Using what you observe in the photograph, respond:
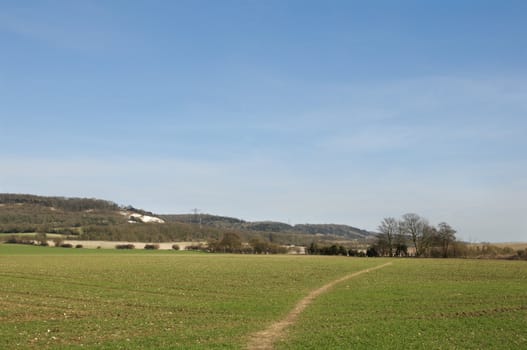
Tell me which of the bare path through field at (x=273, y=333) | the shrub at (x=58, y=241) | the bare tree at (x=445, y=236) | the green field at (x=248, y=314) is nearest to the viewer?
the bare path through field at (x=273, y=333)

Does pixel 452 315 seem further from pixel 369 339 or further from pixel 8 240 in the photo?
pixel 8 240

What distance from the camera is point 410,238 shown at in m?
130

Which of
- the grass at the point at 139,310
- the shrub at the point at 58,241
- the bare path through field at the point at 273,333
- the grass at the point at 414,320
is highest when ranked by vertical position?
the shrub at the point at 58,241

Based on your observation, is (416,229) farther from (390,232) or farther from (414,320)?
(414,320)

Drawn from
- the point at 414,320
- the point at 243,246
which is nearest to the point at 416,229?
the point at 243,246

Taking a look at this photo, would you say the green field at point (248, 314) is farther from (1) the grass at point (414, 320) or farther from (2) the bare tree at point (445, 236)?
(2) the bare tree at point (445, 236)

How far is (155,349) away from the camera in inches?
679

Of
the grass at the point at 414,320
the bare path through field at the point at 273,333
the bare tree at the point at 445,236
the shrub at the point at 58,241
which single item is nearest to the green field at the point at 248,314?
the grass at the point at 414,320

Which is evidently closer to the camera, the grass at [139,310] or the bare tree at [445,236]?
the grass at [139,310]

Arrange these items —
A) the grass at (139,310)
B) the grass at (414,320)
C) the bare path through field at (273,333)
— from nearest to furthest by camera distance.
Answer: the bare path through field at (273,333)
the grass at (414,320)
the grass at (139,310)

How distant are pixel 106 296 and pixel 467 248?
105 meters

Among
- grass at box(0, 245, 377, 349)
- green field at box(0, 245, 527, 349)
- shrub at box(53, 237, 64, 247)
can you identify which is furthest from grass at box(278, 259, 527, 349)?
shrub at box(53, 237, 64, 247)

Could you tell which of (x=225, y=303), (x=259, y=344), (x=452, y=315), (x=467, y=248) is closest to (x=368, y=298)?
(x=452, y=315)

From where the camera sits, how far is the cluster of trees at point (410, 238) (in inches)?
4867
